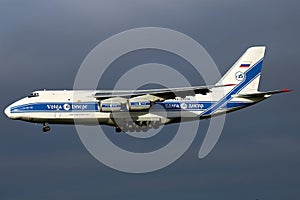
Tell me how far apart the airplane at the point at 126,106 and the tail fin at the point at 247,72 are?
203 cm

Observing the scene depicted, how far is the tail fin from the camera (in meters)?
54.5

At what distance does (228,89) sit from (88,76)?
9.63 metres

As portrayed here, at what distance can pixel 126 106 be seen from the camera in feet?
164

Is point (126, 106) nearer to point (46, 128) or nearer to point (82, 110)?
point (82, 110)

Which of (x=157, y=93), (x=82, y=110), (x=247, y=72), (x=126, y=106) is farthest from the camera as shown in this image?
(x=247, y=72)

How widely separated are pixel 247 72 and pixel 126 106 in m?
9.99

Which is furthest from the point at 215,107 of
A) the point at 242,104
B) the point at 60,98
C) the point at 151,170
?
the point at 60,98

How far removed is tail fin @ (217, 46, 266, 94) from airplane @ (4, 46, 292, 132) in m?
2.03

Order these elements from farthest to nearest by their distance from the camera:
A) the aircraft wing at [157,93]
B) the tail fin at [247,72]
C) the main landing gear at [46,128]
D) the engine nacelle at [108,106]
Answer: the tail fin at [247,72], the main landing gear at [46,128], the engine nacelle at [108,106], the aircraft wing at [157,93]

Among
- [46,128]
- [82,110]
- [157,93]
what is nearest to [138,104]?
[157,93]

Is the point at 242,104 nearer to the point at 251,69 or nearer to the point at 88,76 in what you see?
the point at 251,69

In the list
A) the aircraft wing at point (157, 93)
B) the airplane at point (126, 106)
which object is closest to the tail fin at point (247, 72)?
the airplane at point (126, 106)

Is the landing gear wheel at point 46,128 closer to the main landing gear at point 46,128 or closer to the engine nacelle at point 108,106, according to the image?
the main landing gear at point 46,128

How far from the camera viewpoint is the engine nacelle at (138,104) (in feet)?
162
